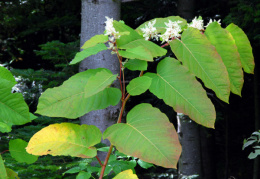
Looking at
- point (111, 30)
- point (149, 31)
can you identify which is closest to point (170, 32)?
point (149, 31)

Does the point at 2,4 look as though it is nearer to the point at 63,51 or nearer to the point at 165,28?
the point at 63,51

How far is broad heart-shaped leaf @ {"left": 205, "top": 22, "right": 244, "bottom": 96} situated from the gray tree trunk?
214 cm

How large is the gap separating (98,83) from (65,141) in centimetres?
20

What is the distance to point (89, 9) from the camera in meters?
3.06

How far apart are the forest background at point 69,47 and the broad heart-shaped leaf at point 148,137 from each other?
209 centimetres

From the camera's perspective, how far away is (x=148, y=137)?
2.44 ft

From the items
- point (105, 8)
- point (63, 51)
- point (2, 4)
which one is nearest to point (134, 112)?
point (105, 8)

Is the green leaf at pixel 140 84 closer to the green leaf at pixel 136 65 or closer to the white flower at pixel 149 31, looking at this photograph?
the green leaf at pixel 136 65

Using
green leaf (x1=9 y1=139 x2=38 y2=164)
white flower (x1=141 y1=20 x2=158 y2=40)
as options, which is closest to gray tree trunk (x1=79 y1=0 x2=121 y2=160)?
green leaf (x1=9 y1=139 x2=38 y2=164)

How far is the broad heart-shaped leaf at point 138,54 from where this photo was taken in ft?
2.55

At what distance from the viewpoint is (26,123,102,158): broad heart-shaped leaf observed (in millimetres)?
785

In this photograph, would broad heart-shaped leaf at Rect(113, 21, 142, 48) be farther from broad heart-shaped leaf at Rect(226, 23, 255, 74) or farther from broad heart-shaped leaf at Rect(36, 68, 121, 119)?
broad heart-shaped leaf at Rect(226, 23, 255, 74)

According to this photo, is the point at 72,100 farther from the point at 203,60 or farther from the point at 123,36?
the point at 203,60

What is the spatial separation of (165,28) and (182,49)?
115mm
